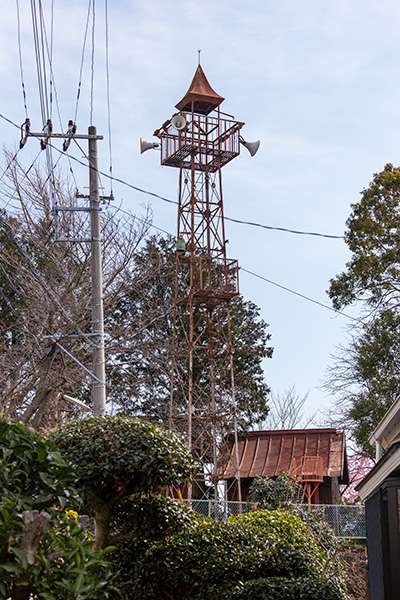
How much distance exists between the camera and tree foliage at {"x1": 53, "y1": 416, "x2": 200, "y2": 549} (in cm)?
861

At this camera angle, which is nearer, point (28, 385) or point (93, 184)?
point (93, 184)

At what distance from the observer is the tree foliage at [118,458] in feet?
28.2

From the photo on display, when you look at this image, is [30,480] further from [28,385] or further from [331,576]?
[28,385]

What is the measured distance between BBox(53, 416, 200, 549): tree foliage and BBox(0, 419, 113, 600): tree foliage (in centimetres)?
334

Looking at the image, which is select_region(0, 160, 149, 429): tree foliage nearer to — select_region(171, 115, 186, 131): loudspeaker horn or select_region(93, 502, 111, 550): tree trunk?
select_region(171, 115, 186, 131): loudspeaker horn

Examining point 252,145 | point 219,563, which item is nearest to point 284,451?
point 252,145

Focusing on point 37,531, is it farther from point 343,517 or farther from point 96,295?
point 343,517

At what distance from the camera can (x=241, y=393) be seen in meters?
28.9

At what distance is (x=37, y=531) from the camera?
453cm

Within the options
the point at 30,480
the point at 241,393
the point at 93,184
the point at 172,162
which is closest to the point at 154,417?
the point at 241,393

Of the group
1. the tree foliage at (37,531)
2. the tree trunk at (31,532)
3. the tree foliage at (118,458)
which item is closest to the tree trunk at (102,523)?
the tree foliage at (118,458)

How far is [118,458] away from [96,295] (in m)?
4.66

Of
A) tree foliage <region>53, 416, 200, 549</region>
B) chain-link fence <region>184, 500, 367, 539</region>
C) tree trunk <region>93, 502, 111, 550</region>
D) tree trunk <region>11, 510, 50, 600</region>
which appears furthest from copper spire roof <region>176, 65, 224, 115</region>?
tree trunk <region>11, 510, 50, 600</region>

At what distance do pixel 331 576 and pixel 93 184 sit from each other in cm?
782
